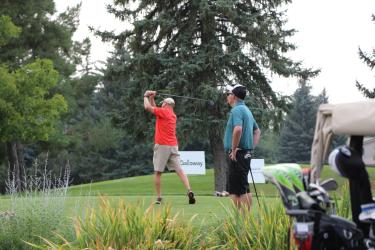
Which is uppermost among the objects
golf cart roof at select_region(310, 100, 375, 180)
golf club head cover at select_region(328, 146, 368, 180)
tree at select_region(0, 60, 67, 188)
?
tree at select_region(0, 60, 67, 188)

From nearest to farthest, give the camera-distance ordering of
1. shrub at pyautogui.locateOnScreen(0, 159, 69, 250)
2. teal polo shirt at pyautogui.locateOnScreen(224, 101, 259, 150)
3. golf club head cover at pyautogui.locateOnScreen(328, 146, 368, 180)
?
1. golf club head cover at pyautogui.locateOnScreen(328, 146, 368, 180)
2. shrub at pyautogui.locateOnScreen(0, 159, 69, 250)
3. teal polo shirt at pyautogui.locateOnScreen(224, 101, 259, 150)

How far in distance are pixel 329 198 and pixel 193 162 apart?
743 inches

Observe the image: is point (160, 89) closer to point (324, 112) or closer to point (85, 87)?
point (85, 87)

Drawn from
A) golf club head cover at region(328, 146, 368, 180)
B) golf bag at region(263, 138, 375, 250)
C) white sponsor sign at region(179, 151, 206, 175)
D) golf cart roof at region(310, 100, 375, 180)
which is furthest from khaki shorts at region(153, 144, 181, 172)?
white sponsor sign at region(179, 151, 206, 175)

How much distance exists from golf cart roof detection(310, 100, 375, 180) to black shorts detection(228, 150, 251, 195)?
3.22 m

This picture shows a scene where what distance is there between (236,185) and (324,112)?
11.1 ft

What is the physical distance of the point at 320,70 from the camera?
2662cm

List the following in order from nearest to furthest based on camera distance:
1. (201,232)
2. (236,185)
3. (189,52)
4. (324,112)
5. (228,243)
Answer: (324,112), (228,243), (201,232), (236,185), (189,52)

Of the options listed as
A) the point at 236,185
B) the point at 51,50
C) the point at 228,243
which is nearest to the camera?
the point at 228,243

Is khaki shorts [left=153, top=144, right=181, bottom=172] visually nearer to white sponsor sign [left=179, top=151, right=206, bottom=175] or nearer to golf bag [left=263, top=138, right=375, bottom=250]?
golf bag [left=263, top=138, right=375, bottom=250]

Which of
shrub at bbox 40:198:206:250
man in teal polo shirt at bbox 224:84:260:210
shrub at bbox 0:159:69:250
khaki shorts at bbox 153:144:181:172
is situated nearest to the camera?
shrub at bbox 40:198:206:250

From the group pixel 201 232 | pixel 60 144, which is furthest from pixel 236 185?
pixel 60 144

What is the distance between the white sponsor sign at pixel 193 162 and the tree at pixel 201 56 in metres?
1.68

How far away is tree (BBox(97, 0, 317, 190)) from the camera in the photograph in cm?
2469
